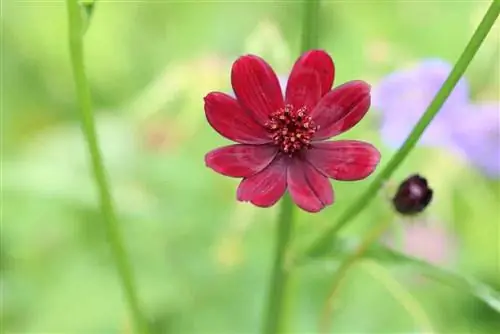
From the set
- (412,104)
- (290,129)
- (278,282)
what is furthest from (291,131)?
(412,104)

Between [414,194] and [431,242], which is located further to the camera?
[431,242]

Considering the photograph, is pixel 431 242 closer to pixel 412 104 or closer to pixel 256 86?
pixel 412 104

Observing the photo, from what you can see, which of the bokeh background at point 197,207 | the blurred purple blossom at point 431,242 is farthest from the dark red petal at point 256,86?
the blurred purple blossom at point 431,242

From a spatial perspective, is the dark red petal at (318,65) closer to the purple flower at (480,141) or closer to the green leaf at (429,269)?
the green leaf at (429,269)

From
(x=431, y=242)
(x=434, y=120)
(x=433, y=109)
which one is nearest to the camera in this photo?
(x=433, y=109)

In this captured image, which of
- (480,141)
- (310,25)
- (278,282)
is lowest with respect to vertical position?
(278,282)

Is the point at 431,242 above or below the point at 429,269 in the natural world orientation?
above

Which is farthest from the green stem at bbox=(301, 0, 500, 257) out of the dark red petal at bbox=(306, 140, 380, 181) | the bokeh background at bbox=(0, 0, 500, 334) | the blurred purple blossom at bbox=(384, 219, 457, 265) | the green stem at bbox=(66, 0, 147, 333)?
the blurred purple blossom at bbox=(384, 219, 457, 265)

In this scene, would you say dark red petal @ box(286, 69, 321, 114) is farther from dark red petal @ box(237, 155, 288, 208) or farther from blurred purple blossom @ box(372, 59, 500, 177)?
blurred purple blossom @ box(372, 59, 500, 177)

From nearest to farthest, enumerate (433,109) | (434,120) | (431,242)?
1. (433,109)
2. (434,120)
3. (431,242)
